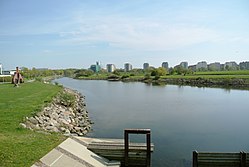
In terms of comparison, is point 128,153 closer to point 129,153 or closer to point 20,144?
point 129,153

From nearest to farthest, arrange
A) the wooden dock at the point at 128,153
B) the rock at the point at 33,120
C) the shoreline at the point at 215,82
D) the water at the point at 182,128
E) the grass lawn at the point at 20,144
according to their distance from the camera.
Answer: the grass lawn at the point at 20,144 → the wooden dock at the point at 128,153 → the water at the point at 182,128 → the rock at the point at 33,120 → the shoreline at the point at 215,82

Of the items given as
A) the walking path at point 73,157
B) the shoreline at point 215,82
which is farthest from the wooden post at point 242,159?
the shoreline at point 215,82

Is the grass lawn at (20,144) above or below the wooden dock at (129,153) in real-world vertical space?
above

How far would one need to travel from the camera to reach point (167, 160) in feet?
42.4

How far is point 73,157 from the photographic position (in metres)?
9.90

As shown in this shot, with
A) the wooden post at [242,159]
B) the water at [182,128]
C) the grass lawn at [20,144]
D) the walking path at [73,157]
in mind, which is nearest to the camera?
the grass lawn at [20,144]

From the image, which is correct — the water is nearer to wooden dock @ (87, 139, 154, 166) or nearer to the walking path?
wooden dock @ (87, 139, 154, 166)

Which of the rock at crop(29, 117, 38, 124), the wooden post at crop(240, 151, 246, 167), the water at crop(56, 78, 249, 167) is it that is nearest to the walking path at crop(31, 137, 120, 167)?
the water at crop(56, 78, 249, 167)

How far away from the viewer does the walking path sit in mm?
9157

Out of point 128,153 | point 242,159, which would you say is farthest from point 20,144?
point 242,159

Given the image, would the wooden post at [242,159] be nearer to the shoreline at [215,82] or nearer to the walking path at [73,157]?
the walking path at [73,157]

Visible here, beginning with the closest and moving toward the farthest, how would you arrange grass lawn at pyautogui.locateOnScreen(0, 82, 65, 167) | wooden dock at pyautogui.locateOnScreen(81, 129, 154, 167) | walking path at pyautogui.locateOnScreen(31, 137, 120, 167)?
grass lawn at pyautogui.locateOnScreen(0, 82, 65, 167)
walking path at pyautogui.locateOnScreen(31, 137, 120, 167)
wooden dock at pyautogui.locateOnScreen(81, 129, 154, 167)

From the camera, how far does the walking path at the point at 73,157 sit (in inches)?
361

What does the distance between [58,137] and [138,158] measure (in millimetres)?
A: 3936
